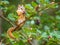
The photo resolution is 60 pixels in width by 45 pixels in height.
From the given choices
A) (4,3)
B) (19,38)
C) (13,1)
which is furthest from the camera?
(13,1)

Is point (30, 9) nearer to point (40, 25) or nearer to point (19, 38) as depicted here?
point (19, 38)

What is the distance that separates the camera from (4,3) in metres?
1.52

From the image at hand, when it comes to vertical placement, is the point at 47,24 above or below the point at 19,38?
above

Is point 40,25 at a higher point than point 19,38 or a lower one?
higher

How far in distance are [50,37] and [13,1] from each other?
2.15ft

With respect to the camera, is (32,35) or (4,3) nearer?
(32,35)

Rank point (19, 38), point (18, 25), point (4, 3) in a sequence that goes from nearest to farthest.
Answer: point (18, 25) < point (19, 38) < point (4, 3)

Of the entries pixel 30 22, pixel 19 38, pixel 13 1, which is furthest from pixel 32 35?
pixel 13 1

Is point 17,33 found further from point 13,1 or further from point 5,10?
point 13,1

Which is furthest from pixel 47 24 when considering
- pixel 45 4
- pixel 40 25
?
pixel 45 4

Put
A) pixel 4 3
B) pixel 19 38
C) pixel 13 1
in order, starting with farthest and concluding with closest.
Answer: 1. pixel 13 1
2. pixel 4 3
3. pixel 19 38

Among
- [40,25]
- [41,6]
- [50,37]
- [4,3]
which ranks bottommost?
[50,37]

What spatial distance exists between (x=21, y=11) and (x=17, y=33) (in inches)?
6.2

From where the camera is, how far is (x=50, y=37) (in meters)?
1.26
